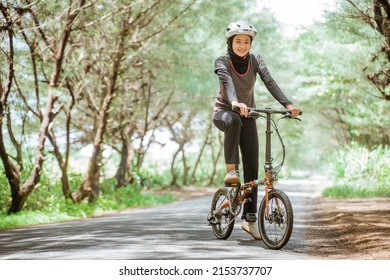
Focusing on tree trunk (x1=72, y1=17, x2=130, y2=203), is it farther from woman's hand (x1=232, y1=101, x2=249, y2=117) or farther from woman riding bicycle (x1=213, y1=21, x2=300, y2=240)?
woman's hand (x1=232, y1=101, x2=249, y2=117)

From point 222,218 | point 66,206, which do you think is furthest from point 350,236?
point 66,206

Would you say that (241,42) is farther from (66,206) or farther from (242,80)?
(66,206)

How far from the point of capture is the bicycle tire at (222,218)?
6035 millimetres

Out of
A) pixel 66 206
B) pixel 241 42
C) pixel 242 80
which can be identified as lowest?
pixel 66 206

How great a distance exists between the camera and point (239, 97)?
5.73 m

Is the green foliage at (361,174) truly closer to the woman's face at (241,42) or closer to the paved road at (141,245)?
the paved road at (141,245)

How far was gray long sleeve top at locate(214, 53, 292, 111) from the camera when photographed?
5.61 m

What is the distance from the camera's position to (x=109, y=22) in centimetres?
1431

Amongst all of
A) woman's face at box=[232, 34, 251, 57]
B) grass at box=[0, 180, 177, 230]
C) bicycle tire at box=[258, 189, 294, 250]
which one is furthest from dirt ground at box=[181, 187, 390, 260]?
grass at box=[0, 180, 177, 230]

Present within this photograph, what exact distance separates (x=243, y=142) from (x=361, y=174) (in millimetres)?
11795

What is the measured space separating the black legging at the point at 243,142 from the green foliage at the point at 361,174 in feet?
31.0

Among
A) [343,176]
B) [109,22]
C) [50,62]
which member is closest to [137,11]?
[109,22]
